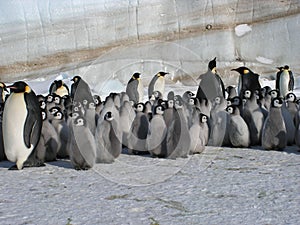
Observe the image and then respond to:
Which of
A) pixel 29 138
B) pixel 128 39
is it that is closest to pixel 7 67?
pixel 128 39

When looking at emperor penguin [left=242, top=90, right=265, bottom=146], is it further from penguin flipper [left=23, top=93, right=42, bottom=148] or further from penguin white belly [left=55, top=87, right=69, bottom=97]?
penguin white belly [left=55, top=87, right=69, bottom=97]

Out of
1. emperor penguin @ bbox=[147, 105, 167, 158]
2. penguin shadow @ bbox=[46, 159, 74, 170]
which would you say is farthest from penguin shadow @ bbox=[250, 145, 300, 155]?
penguin shadow @ bbox=[46, 159, 74, 170]

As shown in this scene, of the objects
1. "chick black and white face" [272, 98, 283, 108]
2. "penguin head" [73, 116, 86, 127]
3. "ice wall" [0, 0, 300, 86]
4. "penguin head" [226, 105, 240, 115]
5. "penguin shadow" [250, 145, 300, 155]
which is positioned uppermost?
"ice wall" [0, 0, 300, 86]

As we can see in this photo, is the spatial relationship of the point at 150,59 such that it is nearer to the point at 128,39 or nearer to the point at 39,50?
the point at 128,39

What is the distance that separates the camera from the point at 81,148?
15.5ft

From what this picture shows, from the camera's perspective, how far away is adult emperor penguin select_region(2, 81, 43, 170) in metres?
4.87

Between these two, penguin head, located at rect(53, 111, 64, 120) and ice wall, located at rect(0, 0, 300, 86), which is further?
ice wall, located at rect(0, 0, 300, 86)

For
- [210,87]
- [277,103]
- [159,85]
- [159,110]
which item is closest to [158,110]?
[159,110]

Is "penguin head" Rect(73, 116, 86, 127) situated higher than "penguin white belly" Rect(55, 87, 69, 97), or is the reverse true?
"penguin white belly" Rect(55, 87, 69, 97)

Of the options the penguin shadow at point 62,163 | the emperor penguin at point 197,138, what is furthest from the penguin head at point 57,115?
the emperor penguin at point 197,138

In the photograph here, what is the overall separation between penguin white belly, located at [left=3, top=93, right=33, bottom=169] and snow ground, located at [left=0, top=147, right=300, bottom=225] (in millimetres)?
161

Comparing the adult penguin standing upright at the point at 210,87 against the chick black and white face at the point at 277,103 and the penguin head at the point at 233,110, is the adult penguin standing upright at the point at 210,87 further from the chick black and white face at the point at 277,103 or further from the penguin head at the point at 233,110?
the chick black and white face at the point at 277,103

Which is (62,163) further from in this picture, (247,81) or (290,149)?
(247,81)

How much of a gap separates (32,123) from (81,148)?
0.56 meters
